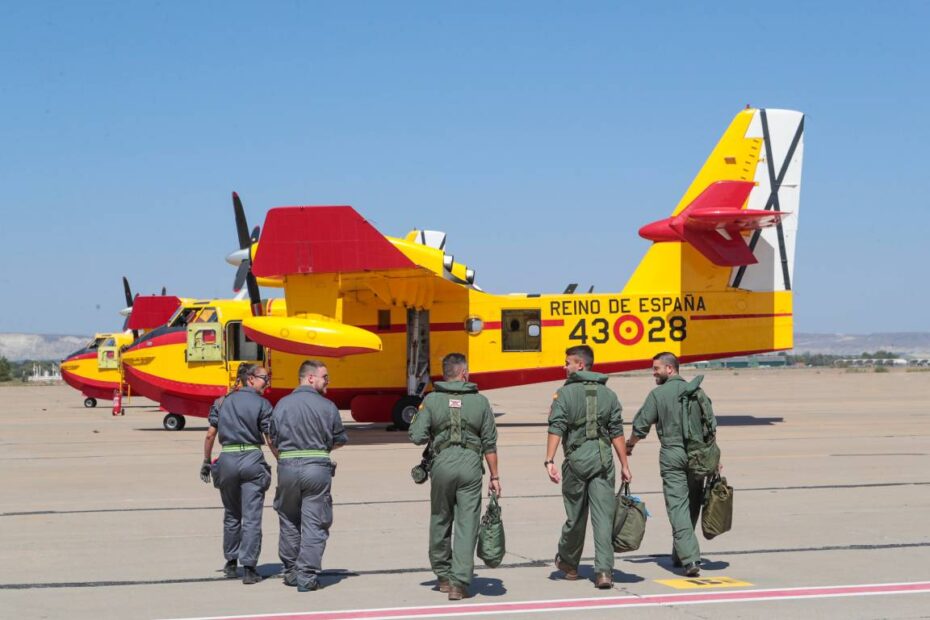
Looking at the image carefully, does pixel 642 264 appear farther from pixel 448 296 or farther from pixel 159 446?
pixel 159 446

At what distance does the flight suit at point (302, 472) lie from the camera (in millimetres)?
8438

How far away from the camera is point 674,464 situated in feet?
29.5

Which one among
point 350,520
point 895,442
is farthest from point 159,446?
point 895,442

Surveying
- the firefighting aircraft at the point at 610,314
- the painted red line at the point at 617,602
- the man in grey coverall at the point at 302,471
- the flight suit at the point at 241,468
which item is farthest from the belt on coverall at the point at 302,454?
the firefighting aircraft at the point at 610,314

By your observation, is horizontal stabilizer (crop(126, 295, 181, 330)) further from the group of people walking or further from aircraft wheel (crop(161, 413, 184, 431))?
the group of people walking

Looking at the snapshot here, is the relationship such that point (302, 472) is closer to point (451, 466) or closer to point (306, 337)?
point (451, 466)

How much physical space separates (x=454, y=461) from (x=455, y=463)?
2 cm

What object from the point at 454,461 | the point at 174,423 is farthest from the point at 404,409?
the point at 454,461

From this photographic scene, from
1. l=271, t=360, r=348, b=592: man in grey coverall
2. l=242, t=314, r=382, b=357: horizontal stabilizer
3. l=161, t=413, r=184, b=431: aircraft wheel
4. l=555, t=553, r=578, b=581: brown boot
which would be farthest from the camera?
l=161, t=413, r=184, b=431: aircraft wheel

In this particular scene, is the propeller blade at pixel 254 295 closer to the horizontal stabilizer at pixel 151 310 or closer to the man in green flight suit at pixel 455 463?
the horizontal stabilizer at pixel 151 310

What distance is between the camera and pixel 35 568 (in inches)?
358

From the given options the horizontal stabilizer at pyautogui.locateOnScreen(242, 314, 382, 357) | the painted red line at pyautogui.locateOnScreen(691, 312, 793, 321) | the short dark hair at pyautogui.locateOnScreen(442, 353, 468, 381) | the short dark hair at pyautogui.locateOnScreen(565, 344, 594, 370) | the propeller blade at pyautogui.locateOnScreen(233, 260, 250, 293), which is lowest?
the short dark hair at pyautogui.locateOnScreen(442, 353, 468, 381)

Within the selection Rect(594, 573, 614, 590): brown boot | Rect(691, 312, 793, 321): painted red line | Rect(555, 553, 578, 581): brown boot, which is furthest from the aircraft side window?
Rect(594, 573, 614, 590): brown boot

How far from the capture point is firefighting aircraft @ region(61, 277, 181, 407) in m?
33.8
